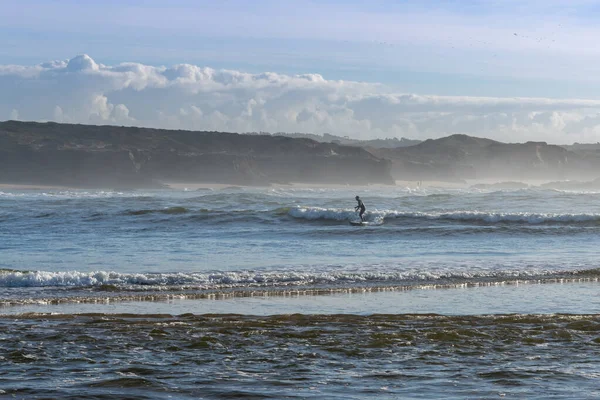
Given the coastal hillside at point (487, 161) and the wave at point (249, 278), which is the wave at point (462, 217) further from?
the coastal hillside at point (487, 161)

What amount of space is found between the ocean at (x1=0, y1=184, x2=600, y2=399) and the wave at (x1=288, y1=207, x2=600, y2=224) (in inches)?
327

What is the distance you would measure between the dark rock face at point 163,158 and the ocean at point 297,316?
7632 cm

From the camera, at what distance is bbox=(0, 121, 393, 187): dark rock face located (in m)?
101

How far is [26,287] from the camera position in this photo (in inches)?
562

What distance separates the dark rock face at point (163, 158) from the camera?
101 metres

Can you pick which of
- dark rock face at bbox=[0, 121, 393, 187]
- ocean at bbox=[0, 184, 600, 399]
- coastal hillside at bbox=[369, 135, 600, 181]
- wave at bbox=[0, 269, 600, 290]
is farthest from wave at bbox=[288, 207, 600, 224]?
coastal hillside at bbox=[369, 135, 600, 181]

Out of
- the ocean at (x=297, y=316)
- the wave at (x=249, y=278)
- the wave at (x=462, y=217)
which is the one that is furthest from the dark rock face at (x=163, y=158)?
the wave at (x=249, y=278)

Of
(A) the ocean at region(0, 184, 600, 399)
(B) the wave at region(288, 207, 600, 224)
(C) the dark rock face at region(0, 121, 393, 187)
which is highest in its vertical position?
(C) the dark rock face at region(0, 121, 393, 187)

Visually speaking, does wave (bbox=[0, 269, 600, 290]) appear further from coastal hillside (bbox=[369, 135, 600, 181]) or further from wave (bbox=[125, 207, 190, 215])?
coastal hillside (bbox=[369, 135, 600, 181])

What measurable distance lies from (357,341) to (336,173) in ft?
341

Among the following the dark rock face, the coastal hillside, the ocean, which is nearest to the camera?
the ocean

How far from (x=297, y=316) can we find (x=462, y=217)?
2579cm

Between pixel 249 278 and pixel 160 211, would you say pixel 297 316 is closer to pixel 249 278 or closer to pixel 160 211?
pixel 249 278

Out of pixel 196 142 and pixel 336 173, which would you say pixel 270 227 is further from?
pixel 196 142
